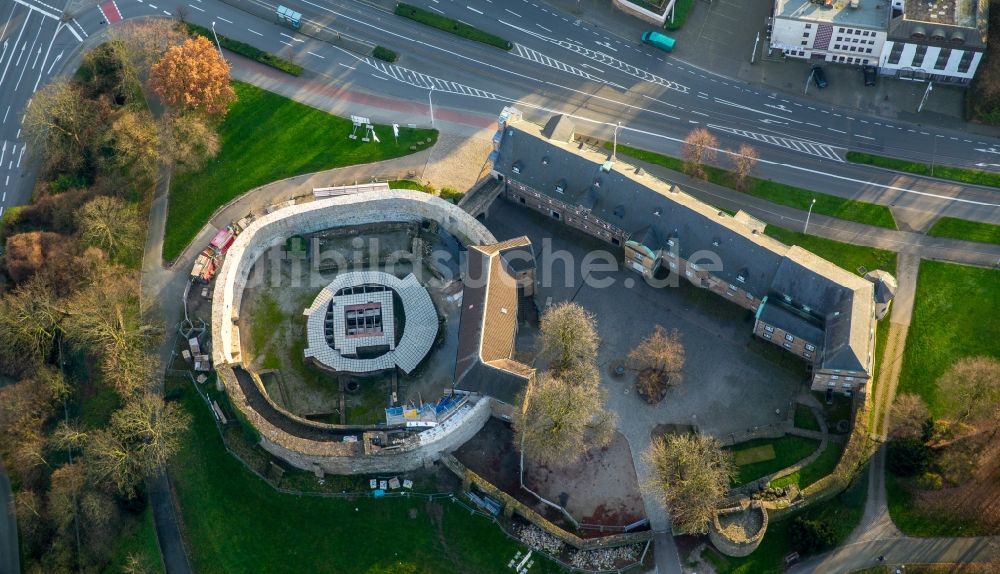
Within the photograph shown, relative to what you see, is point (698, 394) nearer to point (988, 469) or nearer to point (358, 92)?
point (988, 469)

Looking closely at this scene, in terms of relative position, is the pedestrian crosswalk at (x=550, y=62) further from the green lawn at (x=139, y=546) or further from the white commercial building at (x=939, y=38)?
the green lawn at (x=139, y=546)

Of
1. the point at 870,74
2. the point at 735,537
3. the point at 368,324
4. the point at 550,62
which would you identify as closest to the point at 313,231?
the point at 368,324

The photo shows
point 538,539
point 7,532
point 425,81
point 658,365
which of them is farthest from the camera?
point 425,81

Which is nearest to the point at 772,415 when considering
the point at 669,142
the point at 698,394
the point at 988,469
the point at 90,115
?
the point at 698,394

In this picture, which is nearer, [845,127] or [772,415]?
[772,415]

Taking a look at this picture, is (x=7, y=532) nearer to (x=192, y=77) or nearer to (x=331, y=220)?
(x=331, y=220)

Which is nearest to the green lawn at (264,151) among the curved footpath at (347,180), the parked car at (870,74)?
the curved footpath at (347,180)
